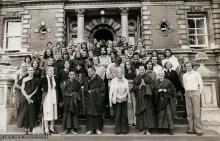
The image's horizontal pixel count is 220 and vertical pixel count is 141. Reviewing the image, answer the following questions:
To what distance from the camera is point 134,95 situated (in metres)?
7.73

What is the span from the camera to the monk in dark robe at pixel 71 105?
7.25 meters

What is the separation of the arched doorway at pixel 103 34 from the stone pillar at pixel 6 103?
1080 cm

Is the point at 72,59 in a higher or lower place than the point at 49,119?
higher

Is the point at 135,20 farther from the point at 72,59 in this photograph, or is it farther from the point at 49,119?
the point at 49,119

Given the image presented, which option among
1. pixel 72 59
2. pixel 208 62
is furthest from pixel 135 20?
pixel 72 59

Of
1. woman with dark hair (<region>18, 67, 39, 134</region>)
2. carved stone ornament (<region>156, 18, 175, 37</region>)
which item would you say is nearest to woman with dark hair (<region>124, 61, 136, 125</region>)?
woman with dark hair (<region>18, 67, 39, 134</region>)

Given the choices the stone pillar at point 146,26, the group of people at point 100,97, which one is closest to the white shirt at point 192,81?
the group of people at point 100,97

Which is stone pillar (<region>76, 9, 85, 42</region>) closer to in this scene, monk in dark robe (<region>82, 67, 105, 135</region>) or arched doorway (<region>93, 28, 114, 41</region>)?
arched doorway (<region>93, 28, 114, 41</region>)

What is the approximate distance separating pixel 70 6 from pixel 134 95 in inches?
446

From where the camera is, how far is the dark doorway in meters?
18.6

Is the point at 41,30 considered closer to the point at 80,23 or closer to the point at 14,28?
the point at 14,28

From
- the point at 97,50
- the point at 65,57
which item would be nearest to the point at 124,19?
the point at 97,50

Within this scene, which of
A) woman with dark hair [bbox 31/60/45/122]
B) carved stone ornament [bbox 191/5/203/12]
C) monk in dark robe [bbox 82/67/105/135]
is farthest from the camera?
carved stone ornament [bbox 191/5/203/12]

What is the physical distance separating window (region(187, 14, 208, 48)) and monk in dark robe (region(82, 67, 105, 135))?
457 inches
